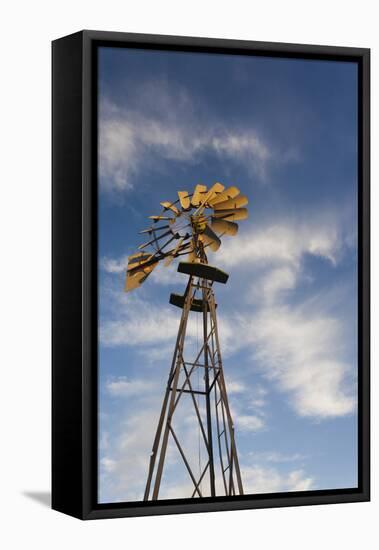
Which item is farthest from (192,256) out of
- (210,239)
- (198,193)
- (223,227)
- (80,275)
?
(80,275)

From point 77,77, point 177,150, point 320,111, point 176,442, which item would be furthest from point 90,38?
point 176,442

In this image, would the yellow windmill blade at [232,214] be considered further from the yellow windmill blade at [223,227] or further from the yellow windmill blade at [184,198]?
the yellow windmill blade at [184,198]

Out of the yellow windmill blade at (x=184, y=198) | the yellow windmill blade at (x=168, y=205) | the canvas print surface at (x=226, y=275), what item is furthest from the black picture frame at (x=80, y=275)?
the yellow windmill blade at (x=184, y=198)

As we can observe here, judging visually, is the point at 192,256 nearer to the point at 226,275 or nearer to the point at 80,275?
the point at 226,275

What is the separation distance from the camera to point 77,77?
9406 mm

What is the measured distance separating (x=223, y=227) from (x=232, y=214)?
0.33ft

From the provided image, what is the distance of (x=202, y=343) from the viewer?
9.76 metres

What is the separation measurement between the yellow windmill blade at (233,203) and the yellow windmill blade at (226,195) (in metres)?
0.02

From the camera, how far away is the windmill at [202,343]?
9.65 m

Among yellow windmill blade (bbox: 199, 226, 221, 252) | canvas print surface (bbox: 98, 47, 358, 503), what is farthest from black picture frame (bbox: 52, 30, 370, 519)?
yellow windmill blade (bbox: 199, 226, 221, 252)

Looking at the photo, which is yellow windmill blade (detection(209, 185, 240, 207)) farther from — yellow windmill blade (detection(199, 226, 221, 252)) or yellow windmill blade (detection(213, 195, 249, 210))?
yellow windmill blade (detection(199, 226, 221, 252))

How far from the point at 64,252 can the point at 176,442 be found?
1370 millimetres

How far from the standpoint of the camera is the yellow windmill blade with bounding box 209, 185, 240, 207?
9.79 m

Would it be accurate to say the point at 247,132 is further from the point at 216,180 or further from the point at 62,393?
the point at 62,393
